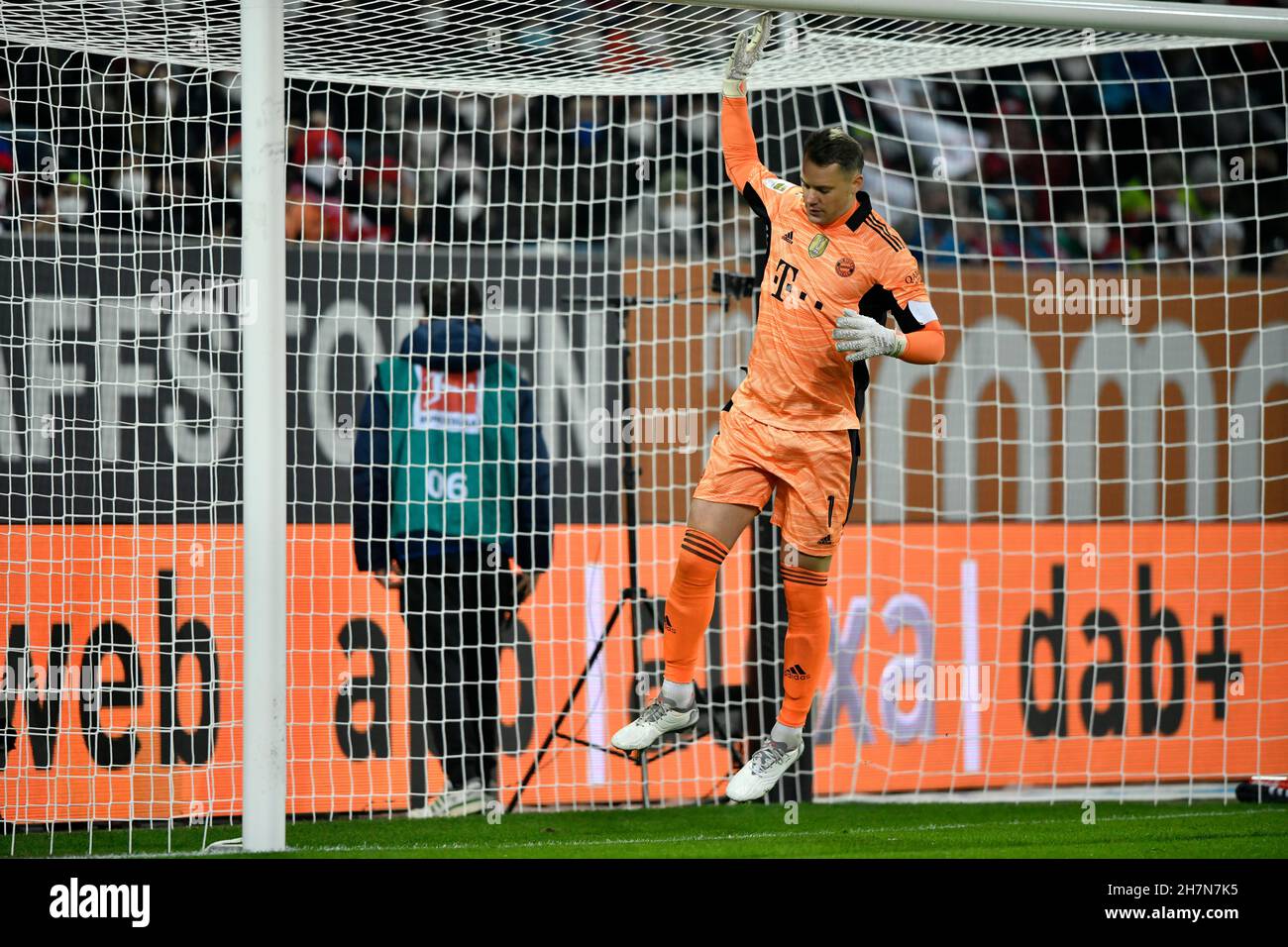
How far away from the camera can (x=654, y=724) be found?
459 cm

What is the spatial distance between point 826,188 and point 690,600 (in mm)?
1294

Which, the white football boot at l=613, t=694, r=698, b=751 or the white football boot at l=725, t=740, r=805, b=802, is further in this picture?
the white football boot at l=725, t=740, r=805, b=802

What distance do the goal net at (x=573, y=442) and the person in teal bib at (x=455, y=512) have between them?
3 cm

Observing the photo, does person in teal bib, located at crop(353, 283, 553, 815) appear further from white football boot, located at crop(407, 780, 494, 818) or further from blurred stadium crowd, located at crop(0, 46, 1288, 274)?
blurred stadium crowd, located at crop(0, 46, 1288, 274)

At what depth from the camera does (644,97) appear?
8.13 metres

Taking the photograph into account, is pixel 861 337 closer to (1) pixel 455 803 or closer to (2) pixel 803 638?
(2) pixel 803 638

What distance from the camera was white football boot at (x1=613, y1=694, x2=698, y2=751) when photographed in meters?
4.53

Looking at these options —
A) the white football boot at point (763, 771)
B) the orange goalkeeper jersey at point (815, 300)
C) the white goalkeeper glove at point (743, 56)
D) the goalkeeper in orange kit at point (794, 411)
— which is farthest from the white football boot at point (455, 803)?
the white goalkeeper glove at point (743, 56)

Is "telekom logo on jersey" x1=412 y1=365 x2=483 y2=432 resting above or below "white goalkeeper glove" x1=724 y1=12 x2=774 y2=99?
below

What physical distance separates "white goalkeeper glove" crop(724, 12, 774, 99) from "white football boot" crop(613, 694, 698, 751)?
189cm

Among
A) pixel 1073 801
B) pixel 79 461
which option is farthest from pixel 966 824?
pixel 79 461

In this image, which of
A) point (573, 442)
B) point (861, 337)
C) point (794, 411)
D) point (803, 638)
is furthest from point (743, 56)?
point (573, 442)

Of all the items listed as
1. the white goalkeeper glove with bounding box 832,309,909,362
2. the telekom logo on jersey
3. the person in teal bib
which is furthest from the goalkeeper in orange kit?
the telekom logo on jersey

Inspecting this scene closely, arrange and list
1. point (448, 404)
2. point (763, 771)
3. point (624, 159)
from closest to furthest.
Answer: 1. point (763, 771)
2. point (448, 404)
3. point (624, 159)
